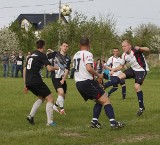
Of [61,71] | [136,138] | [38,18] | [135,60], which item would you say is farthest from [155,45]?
[136,138]

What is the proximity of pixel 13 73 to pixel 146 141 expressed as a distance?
1112 inches

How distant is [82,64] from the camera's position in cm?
966

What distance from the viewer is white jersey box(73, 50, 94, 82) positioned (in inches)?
376

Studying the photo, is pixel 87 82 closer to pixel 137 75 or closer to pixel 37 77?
pixel 37 77

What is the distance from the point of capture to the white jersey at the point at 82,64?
956 centimetres

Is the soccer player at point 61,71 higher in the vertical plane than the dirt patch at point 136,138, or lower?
higher

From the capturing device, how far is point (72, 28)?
44250 millimetres

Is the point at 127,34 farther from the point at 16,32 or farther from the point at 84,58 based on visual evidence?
the point at 84,58

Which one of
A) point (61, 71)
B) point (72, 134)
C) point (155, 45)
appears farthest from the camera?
point (155, 45)

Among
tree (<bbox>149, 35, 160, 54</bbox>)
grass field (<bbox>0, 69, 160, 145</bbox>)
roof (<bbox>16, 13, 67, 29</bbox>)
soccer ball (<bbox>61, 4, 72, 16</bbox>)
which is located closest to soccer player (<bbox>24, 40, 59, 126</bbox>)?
grass field (<bbox>0, 69, 160, 145</bbox>)

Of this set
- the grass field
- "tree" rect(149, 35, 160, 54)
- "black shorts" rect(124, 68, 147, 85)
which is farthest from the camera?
"tree" rect(149, 35, 160, 54)

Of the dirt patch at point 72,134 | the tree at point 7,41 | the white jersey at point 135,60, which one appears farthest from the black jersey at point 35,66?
the tree at point 7,41

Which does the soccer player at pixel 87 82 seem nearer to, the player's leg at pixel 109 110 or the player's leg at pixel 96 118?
the player's leg at pixel 109 110

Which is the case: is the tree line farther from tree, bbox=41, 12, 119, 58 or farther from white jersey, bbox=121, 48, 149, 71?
white jersey, bbox=121, 48, 149, 71
